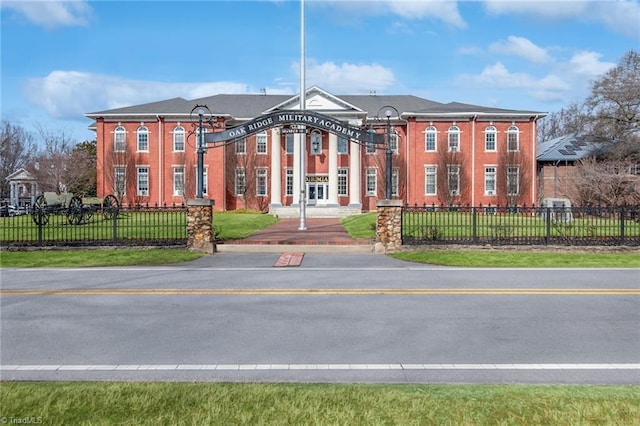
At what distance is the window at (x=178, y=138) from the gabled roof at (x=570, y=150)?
32.6m

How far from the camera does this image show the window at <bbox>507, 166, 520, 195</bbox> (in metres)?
45.9

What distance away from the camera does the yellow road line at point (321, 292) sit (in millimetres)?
9898

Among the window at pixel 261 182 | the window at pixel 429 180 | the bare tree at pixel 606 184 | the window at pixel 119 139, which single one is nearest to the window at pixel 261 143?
the window at pixel 261 182

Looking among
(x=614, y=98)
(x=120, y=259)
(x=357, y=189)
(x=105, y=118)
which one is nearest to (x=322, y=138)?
(x=357, y=189)

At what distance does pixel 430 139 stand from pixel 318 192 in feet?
36.6

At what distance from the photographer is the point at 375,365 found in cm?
571

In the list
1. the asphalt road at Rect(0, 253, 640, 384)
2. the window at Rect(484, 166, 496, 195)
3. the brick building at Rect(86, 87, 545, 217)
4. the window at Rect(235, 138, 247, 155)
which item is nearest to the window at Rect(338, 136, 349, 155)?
the brick building at Rect(86, 87, 545, 217)

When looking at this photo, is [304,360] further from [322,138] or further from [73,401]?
[322,138]

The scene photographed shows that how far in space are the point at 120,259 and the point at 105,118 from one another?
36391 mm

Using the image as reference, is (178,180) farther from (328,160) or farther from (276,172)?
(328,160)

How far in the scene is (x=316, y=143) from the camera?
47.5m

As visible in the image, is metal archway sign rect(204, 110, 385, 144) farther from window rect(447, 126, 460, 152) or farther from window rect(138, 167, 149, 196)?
window rect(138, 167, 149, 196)

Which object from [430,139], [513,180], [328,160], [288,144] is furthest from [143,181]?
[513,180]

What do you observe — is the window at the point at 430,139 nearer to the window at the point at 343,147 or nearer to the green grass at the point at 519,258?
the window at the point at 343,147
